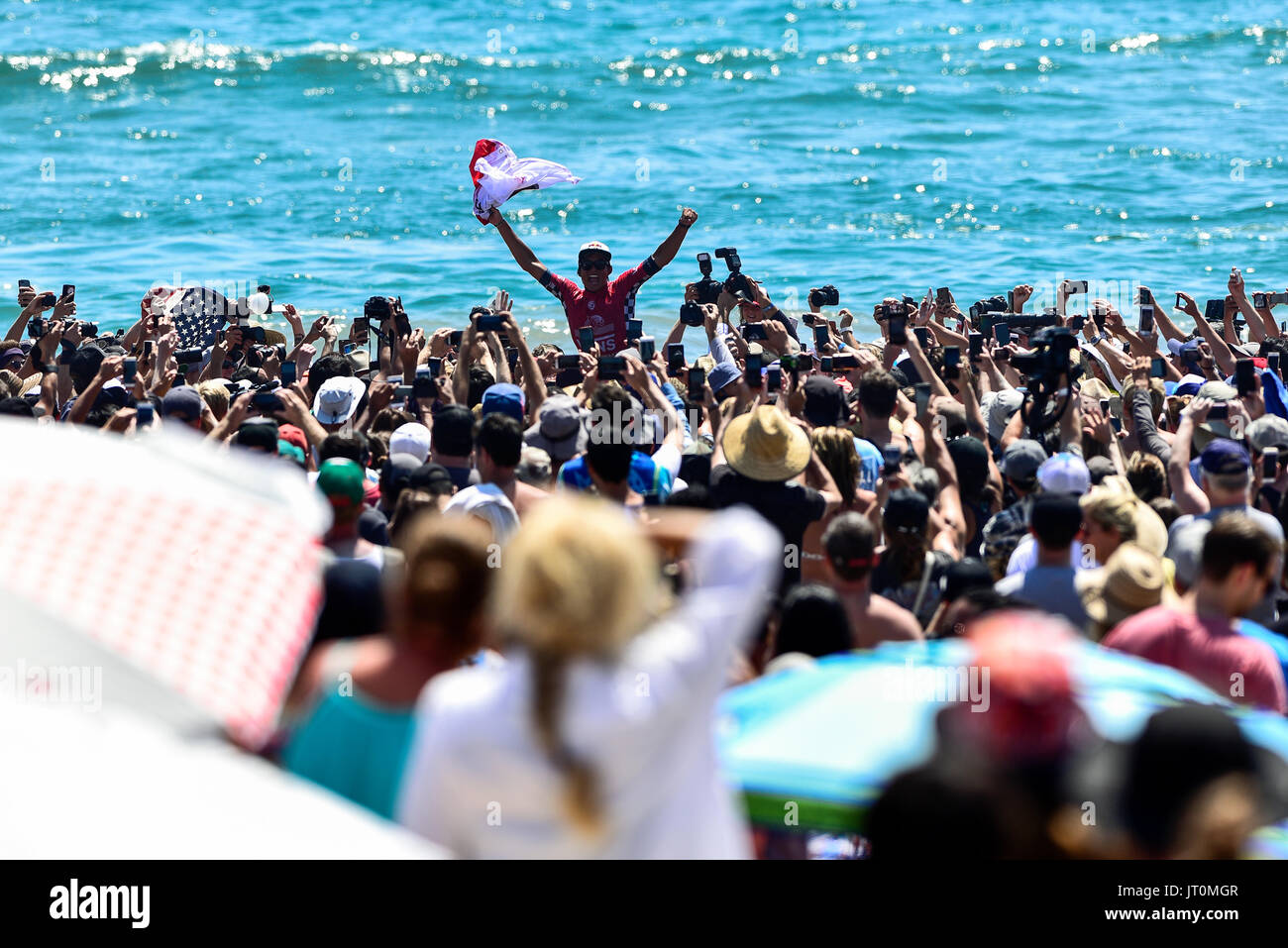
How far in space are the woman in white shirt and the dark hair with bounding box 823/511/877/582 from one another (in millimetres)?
1658

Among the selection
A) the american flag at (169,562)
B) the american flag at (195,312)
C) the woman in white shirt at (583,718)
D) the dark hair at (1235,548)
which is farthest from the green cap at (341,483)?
the american flag at (195,312)

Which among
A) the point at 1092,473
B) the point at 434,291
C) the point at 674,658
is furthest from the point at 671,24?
the point at 674,658

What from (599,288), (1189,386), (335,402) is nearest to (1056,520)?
(1189,386)

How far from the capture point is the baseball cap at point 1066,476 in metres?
4.66

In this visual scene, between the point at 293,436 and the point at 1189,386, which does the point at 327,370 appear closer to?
the point at 293,436

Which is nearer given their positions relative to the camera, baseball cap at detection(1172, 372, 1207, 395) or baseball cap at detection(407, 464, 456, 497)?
baseball cap at detection(407, 464, 456, 497)

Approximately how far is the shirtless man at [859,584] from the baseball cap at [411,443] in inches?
71.8

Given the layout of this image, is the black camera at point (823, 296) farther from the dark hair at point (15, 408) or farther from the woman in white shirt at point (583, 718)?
the woman in white shirt at point (583, 718)

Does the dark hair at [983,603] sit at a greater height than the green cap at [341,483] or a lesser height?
lesser

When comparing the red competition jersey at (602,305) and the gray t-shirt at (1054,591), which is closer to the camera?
the gray t-shirt at (1054,591)

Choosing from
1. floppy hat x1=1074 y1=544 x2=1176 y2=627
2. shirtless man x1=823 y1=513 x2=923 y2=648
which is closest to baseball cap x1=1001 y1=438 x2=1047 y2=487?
floppy hat x1=1074 y1=544 x2=1176 y2=627

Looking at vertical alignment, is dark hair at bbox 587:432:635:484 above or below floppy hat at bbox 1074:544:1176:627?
above

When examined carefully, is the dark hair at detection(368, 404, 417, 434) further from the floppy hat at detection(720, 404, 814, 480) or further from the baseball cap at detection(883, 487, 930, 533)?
the baseball cap at detection(883, 487, 930, 533)

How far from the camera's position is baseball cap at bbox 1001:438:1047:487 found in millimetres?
5027
